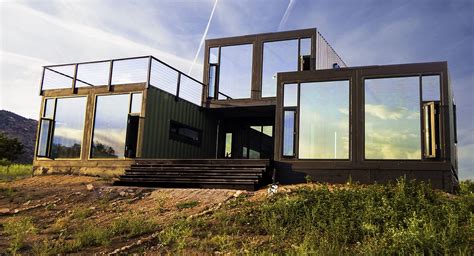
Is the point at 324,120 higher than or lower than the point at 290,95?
lower

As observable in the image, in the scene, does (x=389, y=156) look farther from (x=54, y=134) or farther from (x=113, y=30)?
(x=54, y=134)

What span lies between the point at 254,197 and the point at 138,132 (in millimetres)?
7761

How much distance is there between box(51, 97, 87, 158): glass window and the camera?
776 inches

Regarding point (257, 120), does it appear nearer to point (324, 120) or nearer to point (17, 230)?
point (324, 120)

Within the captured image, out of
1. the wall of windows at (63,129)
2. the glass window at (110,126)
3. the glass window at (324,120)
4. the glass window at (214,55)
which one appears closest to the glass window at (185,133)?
the glass window at (110,126)

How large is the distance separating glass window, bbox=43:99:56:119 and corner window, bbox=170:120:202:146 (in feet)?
18.1

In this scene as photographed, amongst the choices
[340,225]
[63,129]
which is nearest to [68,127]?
[63,129]

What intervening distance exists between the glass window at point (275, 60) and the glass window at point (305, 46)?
26cm

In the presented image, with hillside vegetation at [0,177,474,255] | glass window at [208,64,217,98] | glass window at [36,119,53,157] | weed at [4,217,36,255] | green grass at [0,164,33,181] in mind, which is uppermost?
glass window at [208,64,217,98]

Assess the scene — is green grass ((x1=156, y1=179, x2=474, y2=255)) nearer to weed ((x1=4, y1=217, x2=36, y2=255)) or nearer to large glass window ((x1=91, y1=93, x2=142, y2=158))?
weed ((x1=4, y1=217, x2=36, y2=255))

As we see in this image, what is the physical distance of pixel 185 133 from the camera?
2095cm

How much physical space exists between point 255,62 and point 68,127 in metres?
8.88

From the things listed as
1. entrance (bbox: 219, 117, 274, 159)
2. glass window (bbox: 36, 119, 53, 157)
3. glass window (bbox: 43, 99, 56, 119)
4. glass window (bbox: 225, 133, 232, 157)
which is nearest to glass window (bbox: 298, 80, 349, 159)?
entrance (bbox: 219, 117, 274, 159)

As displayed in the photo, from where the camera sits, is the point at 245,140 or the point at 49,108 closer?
the point at 49,108
